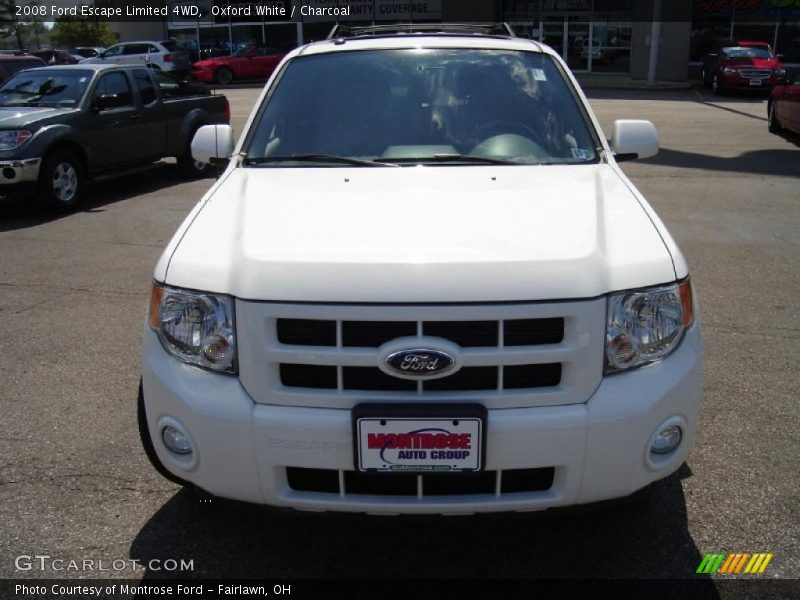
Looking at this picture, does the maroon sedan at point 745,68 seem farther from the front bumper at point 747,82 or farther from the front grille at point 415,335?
the front grille at point 415,335

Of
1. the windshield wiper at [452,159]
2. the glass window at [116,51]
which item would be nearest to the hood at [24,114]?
the windshield wiper at [452,159]

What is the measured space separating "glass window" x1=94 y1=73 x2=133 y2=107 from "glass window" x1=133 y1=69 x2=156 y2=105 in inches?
8.7

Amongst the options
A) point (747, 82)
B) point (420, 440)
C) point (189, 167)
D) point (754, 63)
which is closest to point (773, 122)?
point (747, 82)

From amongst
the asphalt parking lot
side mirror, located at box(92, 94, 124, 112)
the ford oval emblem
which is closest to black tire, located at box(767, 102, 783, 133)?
the asphalt parking lot

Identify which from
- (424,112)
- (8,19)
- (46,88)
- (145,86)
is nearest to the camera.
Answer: (424,112)

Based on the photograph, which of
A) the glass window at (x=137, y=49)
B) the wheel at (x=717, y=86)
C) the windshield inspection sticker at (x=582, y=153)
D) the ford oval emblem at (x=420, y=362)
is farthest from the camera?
the glass window at (x=137, y=49)

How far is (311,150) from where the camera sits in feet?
12.1

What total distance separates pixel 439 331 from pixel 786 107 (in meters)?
13.6

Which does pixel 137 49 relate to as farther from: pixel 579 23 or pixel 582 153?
pixel 582 153

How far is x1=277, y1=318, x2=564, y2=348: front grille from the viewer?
7.81ft

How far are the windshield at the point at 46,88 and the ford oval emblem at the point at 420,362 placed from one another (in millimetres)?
8626

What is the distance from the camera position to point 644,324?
2.53m

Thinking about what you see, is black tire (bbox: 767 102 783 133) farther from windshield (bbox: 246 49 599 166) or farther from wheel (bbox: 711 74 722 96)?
windshield (bbox: 246 49 599 166)

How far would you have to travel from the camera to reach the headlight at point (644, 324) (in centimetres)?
247
